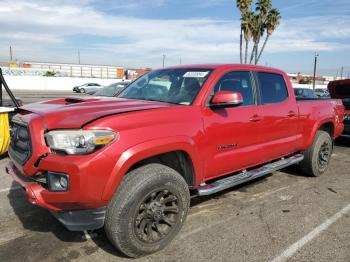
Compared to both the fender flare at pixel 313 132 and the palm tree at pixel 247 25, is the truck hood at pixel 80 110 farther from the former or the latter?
the palm tree at pixel 247 25

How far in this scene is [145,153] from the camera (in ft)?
10.6

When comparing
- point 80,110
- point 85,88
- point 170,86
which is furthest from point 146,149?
point 85,88

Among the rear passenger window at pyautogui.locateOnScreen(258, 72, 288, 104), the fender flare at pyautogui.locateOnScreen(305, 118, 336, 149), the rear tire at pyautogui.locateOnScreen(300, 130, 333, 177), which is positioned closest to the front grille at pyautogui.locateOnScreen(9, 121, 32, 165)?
the rear passenger window at pyautogui.locateOnScreen(258, 72, 288, 104)

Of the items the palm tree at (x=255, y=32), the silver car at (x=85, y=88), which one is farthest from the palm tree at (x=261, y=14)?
the silver car at (x=85, y=88)

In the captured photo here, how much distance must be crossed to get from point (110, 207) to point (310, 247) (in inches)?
80.3

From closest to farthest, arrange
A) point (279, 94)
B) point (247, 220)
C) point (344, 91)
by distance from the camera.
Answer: point (247, 220) < point (279, 94) < point (344, 91)

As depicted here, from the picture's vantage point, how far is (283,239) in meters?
3.78

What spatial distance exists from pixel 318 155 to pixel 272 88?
1.84 m

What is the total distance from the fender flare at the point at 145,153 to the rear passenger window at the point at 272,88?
1642 millimetres

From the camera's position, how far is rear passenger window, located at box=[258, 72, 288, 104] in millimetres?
4920

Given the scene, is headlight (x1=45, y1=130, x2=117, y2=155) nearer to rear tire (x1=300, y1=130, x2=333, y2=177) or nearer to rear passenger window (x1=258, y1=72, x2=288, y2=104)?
rear passenger window (x1=258, y1=72, x2=288, y2=104)

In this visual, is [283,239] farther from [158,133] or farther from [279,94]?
[279,94]

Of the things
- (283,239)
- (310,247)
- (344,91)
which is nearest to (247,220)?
(283,239)

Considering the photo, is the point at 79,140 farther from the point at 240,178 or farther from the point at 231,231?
the point at 240,178
